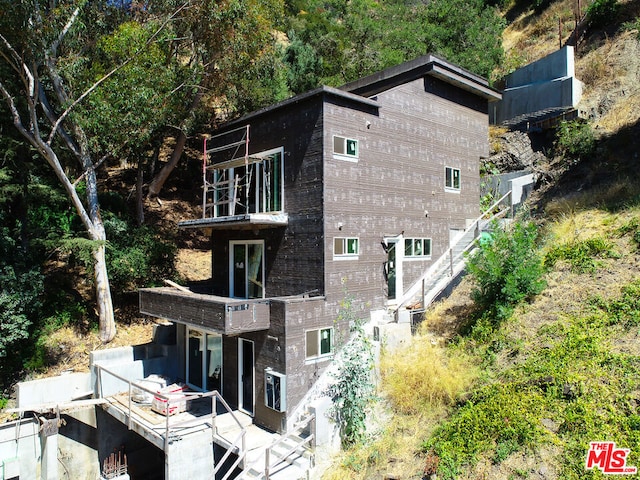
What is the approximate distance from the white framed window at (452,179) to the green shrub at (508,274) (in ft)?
16.3

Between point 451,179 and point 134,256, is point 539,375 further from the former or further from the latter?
point 134,256

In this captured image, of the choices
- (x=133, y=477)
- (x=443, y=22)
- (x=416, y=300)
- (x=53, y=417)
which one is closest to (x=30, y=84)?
(x=53, y=417)

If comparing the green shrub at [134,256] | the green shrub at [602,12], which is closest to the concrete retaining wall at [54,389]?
the green shrub at [134,256]

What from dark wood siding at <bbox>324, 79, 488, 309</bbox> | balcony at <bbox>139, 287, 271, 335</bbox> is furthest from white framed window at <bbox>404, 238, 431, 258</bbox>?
balcony at <bbox>139, 287, 271, 335</bbox>

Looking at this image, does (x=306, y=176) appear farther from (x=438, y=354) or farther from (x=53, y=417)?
(x=53, y=417)

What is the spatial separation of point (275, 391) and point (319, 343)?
171 cm

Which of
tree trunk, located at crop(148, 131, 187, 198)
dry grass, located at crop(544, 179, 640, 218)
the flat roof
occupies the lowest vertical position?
dry grass, located at crop(544, 179, 640, 218)

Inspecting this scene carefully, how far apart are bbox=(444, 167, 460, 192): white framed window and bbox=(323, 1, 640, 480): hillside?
126 inches

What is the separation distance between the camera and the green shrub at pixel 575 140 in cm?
1877

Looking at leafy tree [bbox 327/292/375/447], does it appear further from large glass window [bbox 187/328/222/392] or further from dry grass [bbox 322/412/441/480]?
large glass window [bbox 187/328/222/392]

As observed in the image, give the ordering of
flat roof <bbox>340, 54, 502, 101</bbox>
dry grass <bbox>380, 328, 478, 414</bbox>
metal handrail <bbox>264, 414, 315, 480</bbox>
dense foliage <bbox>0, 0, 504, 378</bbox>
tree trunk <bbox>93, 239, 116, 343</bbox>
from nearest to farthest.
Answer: metal handrail <bbox>264, 414, 315, 480</bbox>
dry grass <bbox>380, 328, 478, 414</bbox>
flat roof <bbox>340, 54, 502, 101</bbox>
dense foliage <bbox>0, 0, 504, 378</bbox>
tree trunk <bbox>93, 239, 116, 343</bbox>

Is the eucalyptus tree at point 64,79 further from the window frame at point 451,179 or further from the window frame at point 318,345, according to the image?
the window frame at point 451,179

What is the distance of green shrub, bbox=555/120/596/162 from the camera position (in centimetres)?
1877

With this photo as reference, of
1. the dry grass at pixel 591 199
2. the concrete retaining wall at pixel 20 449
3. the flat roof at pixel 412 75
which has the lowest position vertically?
the concrete retaining wall at pixel 20 449
